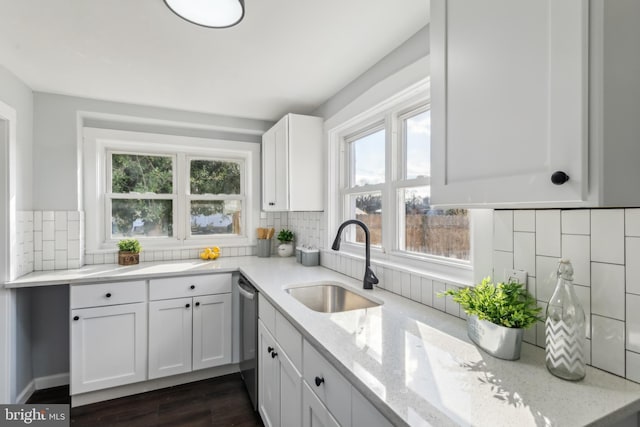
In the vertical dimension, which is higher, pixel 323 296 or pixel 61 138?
pixel 61 138

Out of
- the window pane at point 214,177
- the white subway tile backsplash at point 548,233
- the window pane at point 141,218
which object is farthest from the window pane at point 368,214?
the window pane at point 141,218

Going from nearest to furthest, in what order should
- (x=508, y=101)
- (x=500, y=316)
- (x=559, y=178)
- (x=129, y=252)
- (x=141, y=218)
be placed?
(x=559, y=178), (x=508, y=101), (x=500, y=316), (x=129, y=252), (x=141, y=218)

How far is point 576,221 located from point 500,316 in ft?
1.24

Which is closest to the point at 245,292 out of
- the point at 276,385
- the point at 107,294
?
the point at 276,385

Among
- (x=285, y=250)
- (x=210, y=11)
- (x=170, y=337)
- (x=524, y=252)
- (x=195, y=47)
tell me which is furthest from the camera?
(x=285, y=250)

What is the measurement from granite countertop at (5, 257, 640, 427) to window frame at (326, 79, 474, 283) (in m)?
0.25

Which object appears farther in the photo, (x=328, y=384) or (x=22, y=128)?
(x=22, y=128)

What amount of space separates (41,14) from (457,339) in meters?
2.30

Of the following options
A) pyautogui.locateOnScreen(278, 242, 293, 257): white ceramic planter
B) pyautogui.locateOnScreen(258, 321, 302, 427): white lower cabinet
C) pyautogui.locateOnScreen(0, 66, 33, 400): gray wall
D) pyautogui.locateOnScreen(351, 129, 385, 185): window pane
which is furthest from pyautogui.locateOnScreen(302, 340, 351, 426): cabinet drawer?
pyautogui.locateOnScreen(0, 66, 33, 400): gray wall

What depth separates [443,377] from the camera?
2.89 ft

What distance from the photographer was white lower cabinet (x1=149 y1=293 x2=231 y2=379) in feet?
7.64

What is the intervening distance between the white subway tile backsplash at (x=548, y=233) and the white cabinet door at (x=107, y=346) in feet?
8.03

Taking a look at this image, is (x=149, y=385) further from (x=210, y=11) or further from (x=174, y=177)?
(x=210, y=11)

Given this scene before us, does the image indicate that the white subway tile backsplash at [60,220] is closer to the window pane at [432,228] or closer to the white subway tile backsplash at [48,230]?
the white subway tile backsplash at [48,230]
